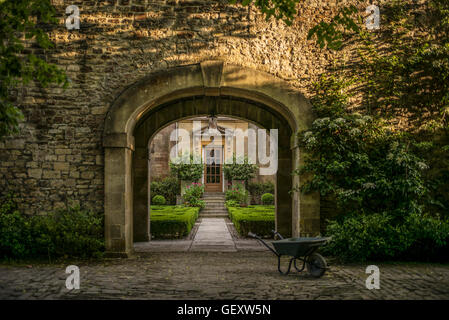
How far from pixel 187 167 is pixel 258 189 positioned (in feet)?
13.9

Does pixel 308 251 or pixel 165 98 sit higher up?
pixel 165 98

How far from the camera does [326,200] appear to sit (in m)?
8.05

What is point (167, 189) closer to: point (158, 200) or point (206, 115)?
point (158, 200)

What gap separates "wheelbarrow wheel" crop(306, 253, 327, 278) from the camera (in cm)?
589

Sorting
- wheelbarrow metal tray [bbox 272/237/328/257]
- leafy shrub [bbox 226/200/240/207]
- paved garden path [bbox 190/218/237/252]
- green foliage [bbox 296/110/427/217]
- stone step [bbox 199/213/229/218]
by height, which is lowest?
stone step [bbox 199/213/229/218]

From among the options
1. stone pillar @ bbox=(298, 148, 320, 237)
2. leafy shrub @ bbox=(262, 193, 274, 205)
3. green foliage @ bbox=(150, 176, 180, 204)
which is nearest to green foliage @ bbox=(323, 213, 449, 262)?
stone pillar @ bbox=(298, 148, 320, 237)

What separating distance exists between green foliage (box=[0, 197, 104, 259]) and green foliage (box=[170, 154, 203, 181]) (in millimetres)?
13515

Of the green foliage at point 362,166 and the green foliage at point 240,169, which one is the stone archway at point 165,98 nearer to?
the green foliage at point 362,166

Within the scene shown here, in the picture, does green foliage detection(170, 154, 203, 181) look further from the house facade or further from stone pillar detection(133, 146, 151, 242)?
stone pillar detection(133, 146, 151, 242)

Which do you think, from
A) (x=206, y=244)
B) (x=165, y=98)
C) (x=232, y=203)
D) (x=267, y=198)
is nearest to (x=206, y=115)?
(x=165, y=98)

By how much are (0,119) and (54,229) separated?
9.84 ft

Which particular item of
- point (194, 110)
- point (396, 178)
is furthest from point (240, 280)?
point (194, 110)

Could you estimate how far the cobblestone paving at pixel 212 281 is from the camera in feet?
16.0

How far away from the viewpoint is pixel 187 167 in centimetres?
2156
